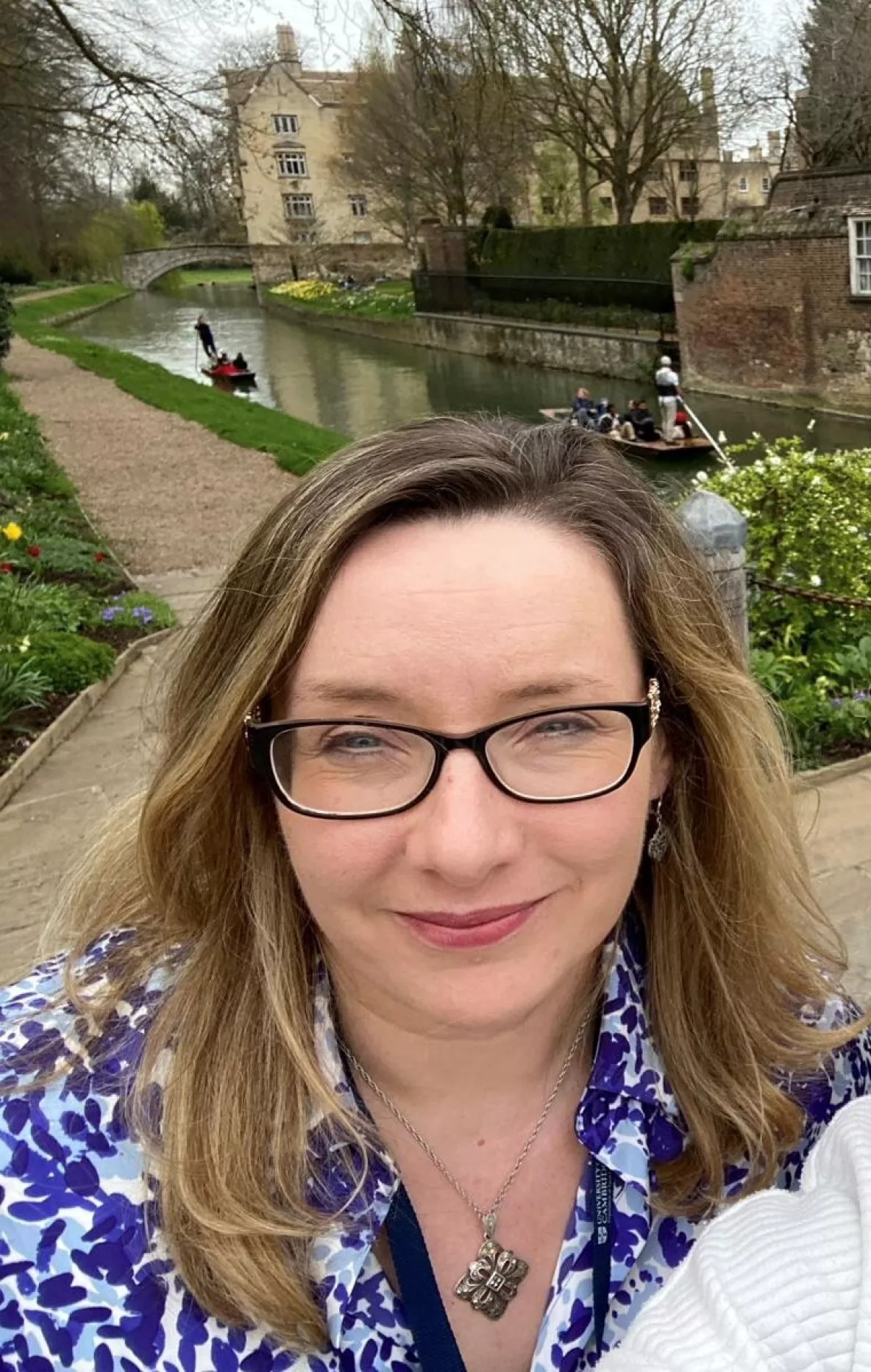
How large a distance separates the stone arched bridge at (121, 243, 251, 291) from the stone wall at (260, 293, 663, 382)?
27.3 metres

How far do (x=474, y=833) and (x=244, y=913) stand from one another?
404 millimetres

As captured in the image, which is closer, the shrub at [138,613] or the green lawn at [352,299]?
the shrub at [138,613]

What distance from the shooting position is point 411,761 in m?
1.06

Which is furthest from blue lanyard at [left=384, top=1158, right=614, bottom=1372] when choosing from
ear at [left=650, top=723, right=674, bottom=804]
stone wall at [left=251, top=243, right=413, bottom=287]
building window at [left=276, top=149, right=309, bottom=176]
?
building window at [left=276, top=149, right=309, bottom=176]

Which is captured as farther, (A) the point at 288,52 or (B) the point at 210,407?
(B) the point at 210,407

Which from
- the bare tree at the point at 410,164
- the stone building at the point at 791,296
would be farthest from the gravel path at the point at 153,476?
the stone building at the point at 791,296

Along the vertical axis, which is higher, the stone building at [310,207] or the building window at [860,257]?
the stone building at [310,207]

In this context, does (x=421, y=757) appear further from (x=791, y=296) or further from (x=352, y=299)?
(x=352, y=299)

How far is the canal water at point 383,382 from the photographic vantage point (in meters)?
19.3

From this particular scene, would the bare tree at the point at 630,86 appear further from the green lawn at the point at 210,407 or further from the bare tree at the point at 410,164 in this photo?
the green lawn at the point at 210,407

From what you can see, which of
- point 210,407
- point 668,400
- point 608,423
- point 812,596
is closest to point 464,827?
point 812,596

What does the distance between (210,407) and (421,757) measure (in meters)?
19.3

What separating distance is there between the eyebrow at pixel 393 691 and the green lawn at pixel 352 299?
3807cm

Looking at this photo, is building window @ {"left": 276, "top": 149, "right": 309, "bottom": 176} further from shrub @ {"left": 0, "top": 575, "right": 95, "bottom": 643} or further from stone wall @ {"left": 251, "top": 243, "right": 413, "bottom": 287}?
shrub @ {"left": 0, "top": 575, "right": 95, "bottom": 643}
